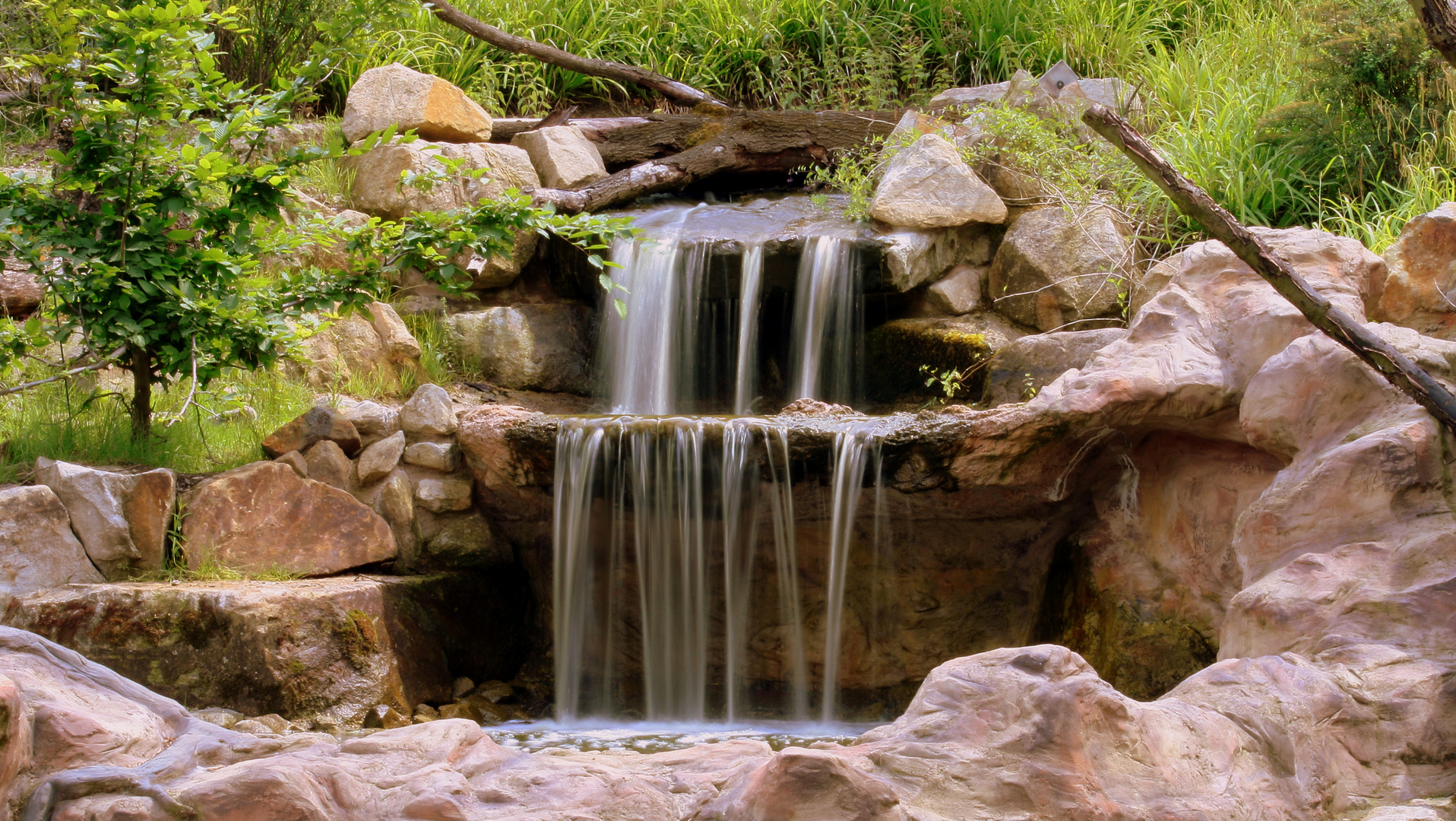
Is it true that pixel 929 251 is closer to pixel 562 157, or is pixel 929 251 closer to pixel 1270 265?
pixel 562 157

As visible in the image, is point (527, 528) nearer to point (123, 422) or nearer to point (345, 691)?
point (345, 691)

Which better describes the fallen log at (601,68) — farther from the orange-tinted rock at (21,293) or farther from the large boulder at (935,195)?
the orange-tinted rock at (21,293)

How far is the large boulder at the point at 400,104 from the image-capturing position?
779 centimetres

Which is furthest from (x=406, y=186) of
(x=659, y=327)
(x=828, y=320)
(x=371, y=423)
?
(x=828, y=320)

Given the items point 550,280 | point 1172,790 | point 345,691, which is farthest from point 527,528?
point 1172,790

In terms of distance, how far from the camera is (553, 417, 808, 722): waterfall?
5.10 m

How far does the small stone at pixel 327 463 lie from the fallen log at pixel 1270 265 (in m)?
3.67

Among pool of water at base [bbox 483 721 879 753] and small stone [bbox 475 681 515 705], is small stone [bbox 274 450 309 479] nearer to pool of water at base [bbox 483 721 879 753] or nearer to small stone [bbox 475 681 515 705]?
small stone [bbox 475 681 515 705]

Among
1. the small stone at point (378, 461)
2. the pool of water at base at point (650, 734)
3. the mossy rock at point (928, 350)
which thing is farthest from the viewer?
the mossy rock at point (928, 350)

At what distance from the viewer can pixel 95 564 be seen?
4625mm

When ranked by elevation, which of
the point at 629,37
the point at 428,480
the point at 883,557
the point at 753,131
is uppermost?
the point at 629,37

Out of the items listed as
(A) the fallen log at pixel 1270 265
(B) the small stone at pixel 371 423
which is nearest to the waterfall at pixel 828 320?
(B) the small stone at pixel 371 423

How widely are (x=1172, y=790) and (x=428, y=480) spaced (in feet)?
12.6

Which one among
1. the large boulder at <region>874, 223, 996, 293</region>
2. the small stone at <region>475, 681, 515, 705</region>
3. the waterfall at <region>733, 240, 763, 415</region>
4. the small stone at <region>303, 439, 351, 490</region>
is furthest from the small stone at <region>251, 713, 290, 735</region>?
the large boulder at <region>874, 223, 996, 293</region>
